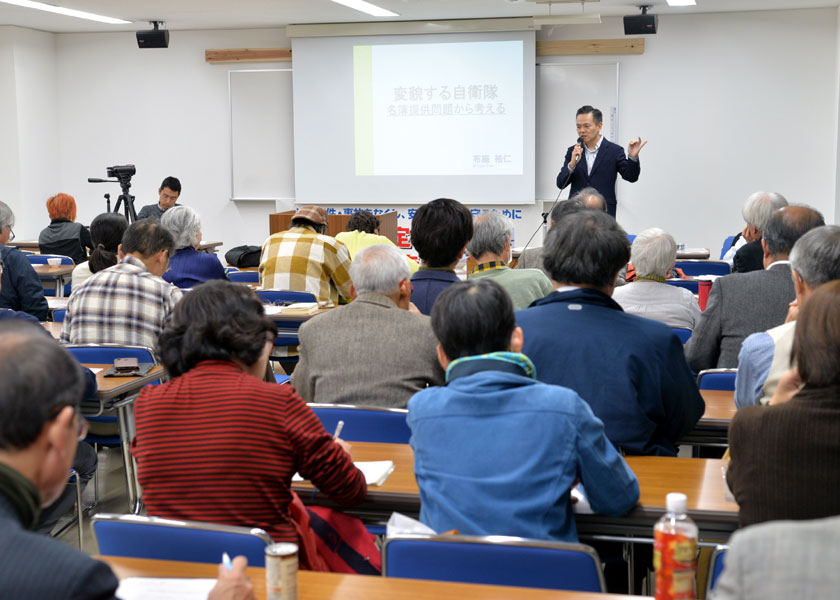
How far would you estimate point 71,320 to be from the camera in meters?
4.10

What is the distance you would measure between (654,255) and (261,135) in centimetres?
720

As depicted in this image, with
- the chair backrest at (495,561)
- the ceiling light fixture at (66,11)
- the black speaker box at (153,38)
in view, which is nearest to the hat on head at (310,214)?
the chair backrest at (495,561)

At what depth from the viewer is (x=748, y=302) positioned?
3.43 m

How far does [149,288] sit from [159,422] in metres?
2.07

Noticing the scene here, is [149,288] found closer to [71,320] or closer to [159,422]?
[71,320]

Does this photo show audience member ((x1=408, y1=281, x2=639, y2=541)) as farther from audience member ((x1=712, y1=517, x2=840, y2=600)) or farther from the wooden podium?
the wooden podium

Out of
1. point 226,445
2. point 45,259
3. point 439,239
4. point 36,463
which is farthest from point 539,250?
point 45,259

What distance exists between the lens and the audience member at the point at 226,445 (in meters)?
2.04

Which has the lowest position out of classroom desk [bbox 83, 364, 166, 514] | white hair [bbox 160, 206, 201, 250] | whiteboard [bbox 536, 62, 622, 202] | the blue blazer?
classroom desk [bbox 83, 364, 166, 514]

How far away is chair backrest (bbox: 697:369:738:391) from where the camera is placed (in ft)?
10.6

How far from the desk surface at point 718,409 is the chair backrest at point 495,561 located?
3.76ft

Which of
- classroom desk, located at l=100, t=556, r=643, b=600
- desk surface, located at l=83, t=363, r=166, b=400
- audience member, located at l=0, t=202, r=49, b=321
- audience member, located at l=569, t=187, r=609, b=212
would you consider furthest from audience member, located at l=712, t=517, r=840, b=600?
audience member, located at l=0, t=202, r=49, b=321

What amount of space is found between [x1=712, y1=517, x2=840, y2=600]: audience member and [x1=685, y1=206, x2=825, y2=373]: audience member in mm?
2619

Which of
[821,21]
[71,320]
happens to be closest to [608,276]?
[71,320]
